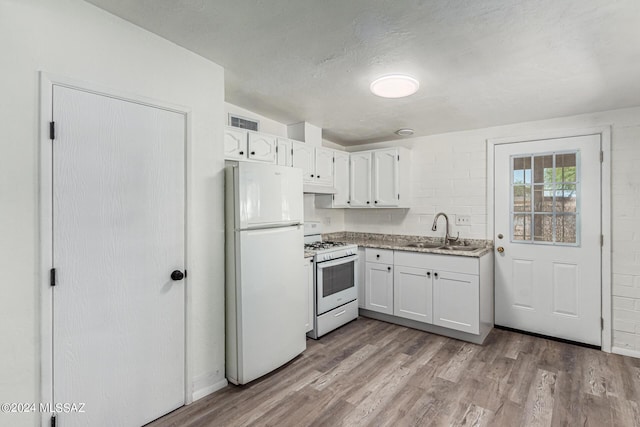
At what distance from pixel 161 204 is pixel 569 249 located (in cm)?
382

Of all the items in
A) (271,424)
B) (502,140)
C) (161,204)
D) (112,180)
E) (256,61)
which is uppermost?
(256,61)

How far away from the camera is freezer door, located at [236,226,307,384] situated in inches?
91.7

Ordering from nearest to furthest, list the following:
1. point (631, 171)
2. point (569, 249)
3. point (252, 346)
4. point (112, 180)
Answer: point (112, 180) → point (252, 346) → point (631, 171) → point (569, 249)

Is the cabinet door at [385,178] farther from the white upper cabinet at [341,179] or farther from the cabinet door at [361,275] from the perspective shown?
the cabinet door at [361,275]

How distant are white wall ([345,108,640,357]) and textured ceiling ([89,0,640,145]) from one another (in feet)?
1.03

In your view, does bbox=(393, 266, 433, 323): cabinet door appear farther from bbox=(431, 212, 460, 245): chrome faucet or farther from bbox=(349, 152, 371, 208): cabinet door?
bbox=(349, 152, 371, 208): cabinet door

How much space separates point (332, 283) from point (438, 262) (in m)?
1.16

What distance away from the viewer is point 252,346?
2375 millimetres

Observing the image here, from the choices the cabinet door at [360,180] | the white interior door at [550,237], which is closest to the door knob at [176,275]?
the cabinet door at [360,180]

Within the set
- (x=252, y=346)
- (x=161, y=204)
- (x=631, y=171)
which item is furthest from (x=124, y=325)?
(x=631, y=171)

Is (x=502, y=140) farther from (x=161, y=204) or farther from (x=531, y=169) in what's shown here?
(x=161, y=204)

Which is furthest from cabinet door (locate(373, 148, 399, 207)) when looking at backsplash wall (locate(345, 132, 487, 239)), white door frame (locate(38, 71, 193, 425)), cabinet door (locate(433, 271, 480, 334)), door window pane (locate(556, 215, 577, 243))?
white door frame (locate(38, 71, 193, 425))

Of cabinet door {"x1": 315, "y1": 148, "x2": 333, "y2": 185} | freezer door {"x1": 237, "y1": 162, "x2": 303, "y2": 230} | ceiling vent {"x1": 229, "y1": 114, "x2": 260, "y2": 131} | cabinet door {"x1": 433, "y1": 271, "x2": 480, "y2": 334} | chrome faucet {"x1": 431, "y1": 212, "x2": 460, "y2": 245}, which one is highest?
ceiling vent {"x1": 229, "y1": 114, "x2": 260, "y2": 131}

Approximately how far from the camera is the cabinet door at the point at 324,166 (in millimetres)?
3761
